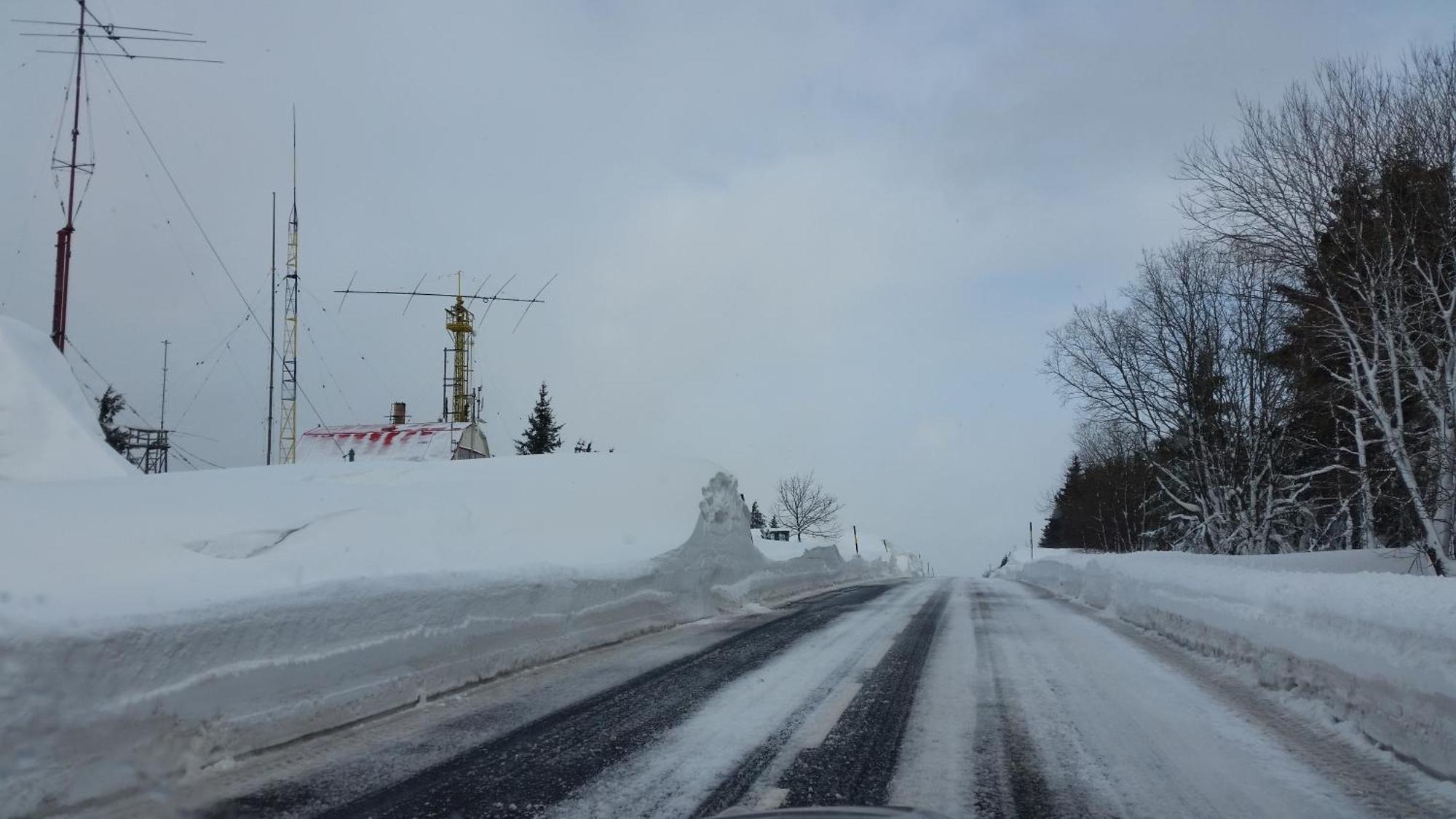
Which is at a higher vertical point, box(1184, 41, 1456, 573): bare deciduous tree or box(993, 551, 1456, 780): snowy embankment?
box(1184, 41, 1456, 573): bare deciduous tree

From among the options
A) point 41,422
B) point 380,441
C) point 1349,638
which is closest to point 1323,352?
point 1349,638

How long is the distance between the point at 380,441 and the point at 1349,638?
39917 mm

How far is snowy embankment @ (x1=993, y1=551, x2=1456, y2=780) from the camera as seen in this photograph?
4953 millimetres

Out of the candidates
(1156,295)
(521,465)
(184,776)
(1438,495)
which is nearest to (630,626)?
(521,465)

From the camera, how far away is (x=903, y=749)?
532 centimetres

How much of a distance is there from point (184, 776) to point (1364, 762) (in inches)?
257

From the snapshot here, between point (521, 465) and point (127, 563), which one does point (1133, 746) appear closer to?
point (127, 563)

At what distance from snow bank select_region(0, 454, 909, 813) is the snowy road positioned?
1.14 feet

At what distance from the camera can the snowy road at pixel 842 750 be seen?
4.37m

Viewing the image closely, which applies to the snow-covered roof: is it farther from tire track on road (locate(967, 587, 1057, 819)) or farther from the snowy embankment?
tire track on road (locate(967, 587, 1057, 819))

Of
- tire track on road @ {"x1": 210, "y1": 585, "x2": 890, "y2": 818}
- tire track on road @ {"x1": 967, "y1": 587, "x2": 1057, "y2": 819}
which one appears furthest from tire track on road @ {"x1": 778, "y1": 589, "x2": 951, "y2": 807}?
tire track on road @ {"x1": 210, "y1": 585, "x2": 890, "y2": 818}

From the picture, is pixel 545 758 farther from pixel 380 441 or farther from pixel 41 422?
pixel 380 441

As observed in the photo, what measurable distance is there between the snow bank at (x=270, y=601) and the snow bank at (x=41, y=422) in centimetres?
189

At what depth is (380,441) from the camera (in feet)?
133
